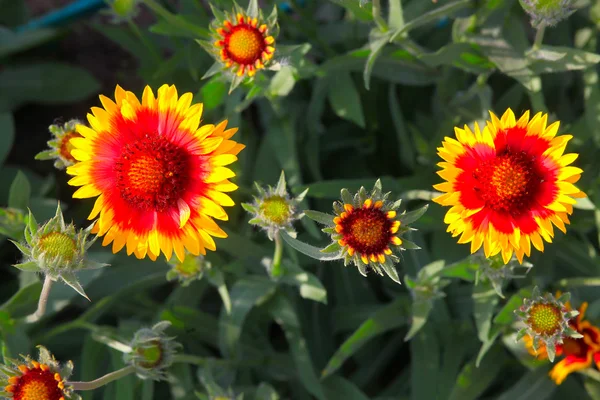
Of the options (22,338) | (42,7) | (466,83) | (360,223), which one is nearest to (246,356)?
(22,338)

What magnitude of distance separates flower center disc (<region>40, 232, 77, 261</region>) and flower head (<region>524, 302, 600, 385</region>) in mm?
1217

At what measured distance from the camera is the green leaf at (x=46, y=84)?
261 cm

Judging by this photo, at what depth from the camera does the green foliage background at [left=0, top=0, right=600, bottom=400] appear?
1853 millimetres

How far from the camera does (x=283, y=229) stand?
1.55m

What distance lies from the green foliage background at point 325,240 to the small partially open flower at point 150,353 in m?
0.16

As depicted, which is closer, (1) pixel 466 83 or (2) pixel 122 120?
(2) pixel 122 120

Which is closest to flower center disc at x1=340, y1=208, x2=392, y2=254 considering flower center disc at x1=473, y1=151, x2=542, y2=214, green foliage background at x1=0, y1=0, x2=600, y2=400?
flower center disc at x1=473, y1=151, x2=542, y2=214

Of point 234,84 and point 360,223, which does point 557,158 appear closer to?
point 360,223

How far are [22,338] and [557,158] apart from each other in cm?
154

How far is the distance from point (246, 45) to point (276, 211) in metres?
0.42

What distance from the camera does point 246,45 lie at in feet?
5.08

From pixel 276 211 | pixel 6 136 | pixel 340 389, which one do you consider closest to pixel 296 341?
pixel 340 389

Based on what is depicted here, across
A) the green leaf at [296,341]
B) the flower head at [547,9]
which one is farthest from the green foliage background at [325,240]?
the flower head at [547,9]

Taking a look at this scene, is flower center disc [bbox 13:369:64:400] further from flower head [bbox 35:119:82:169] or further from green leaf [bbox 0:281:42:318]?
flower head [bbox 35:119:82:169]
